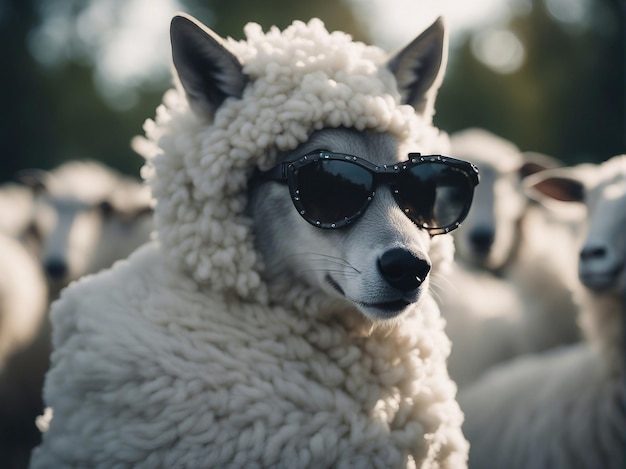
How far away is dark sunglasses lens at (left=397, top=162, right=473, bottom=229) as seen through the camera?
6.57ft

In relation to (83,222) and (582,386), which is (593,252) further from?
(83,222)

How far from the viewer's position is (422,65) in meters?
2.27

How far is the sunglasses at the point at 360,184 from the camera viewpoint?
192 cm

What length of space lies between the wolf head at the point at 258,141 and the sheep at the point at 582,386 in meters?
1.43

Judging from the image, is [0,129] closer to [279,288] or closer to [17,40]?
[17,40]

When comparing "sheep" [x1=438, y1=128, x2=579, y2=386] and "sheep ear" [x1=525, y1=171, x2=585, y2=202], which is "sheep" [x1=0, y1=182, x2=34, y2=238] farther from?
"sheep ear" [x1=525, y1=171, x2=585, y2=202]

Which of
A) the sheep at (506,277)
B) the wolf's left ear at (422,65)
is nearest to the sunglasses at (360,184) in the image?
the wolf's left ear at (422,65)

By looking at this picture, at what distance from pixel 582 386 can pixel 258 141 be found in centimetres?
234

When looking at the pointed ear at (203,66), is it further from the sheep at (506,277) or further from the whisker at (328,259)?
the sheep at (506,277)

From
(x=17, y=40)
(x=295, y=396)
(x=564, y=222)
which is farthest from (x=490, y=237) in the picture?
(x=17, y=40)

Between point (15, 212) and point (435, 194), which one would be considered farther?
point (15, 212)

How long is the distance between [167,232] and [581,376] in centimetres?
241

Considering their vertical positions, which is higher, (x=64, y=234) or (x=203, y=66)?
(x=64, y=234)

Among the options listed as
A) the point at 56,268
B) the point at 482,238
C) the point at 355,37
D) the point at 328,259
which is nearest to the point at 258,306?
the point at 328,259
